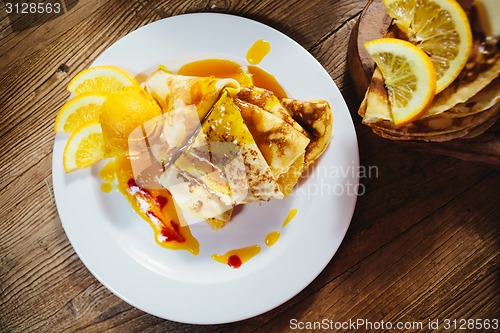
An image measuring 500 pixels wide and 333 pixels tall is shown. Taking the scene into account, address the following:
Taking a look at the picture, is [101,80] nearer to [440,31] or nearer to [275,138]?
[275,138]

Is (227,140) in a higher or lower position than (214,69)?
lower

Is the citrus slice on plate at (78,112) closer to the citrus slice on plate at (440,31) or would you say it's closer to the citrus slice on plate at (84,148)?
the citrus slice on plate at (84,148)

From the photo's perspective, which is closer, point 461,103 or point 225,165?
point 461,103

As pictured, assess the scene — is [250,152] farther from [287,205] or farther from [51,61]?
[51,61]

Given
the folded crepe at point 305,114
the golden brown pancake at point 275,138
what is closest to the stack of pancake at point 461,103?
the folded crepe at point 305,114

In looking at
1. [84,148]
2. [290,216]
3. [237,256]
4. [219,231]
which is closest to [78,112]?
[84,148]

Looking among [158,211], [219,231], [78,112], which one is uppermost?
[78,112]
